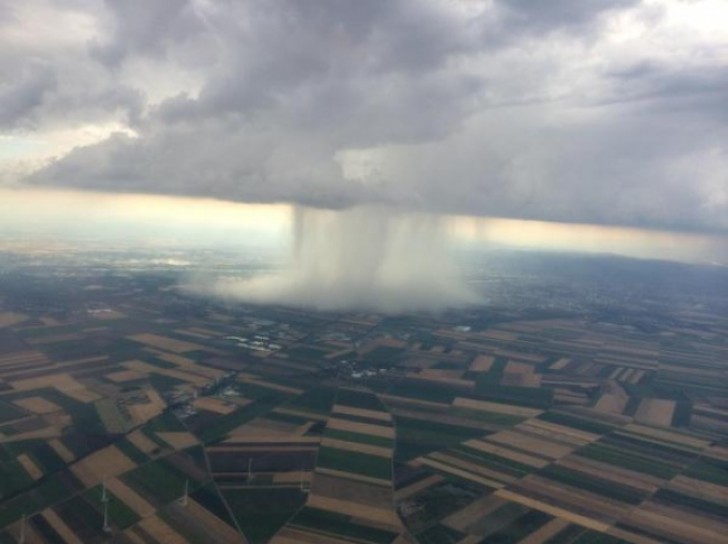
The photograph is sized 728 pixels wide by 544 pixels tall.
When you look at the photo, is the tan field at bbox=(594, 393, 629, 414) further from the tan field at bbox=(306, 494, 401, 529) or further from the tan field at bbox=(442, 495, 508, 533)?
the tan field at bbox=(306, 494, 401, 529)

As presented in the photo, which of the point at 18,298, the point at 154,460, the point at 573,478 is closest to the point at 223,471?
the point at 154,460

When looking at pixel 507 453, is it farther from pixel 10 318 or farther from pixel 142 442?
pixel 10 318

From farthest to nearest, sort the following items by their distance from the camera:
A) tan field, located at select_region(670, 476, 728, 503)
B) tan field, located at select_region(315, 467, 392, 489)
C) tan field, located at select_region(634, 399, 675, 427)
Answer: tan field, located at select_region(634, 399, 675, 427) < tan field, located at select_region(670, 476, 728, 503) < tan field, located at select_region(315, 467, 392, 489)

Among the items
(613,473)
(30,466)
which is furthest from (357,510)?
(30,466)

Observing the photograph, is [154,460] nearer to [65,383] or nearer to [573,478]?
[65,383]

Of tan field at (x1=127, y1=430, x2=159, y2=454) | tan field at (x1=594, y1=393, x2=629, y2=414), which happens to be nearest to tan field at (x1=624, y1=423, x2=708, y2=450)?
tan field at (x1=594, y1=393, x2=629, y2=414)

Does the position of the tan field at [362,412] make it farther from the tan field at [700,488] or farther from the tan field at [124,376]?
the tan field at [700,488]
